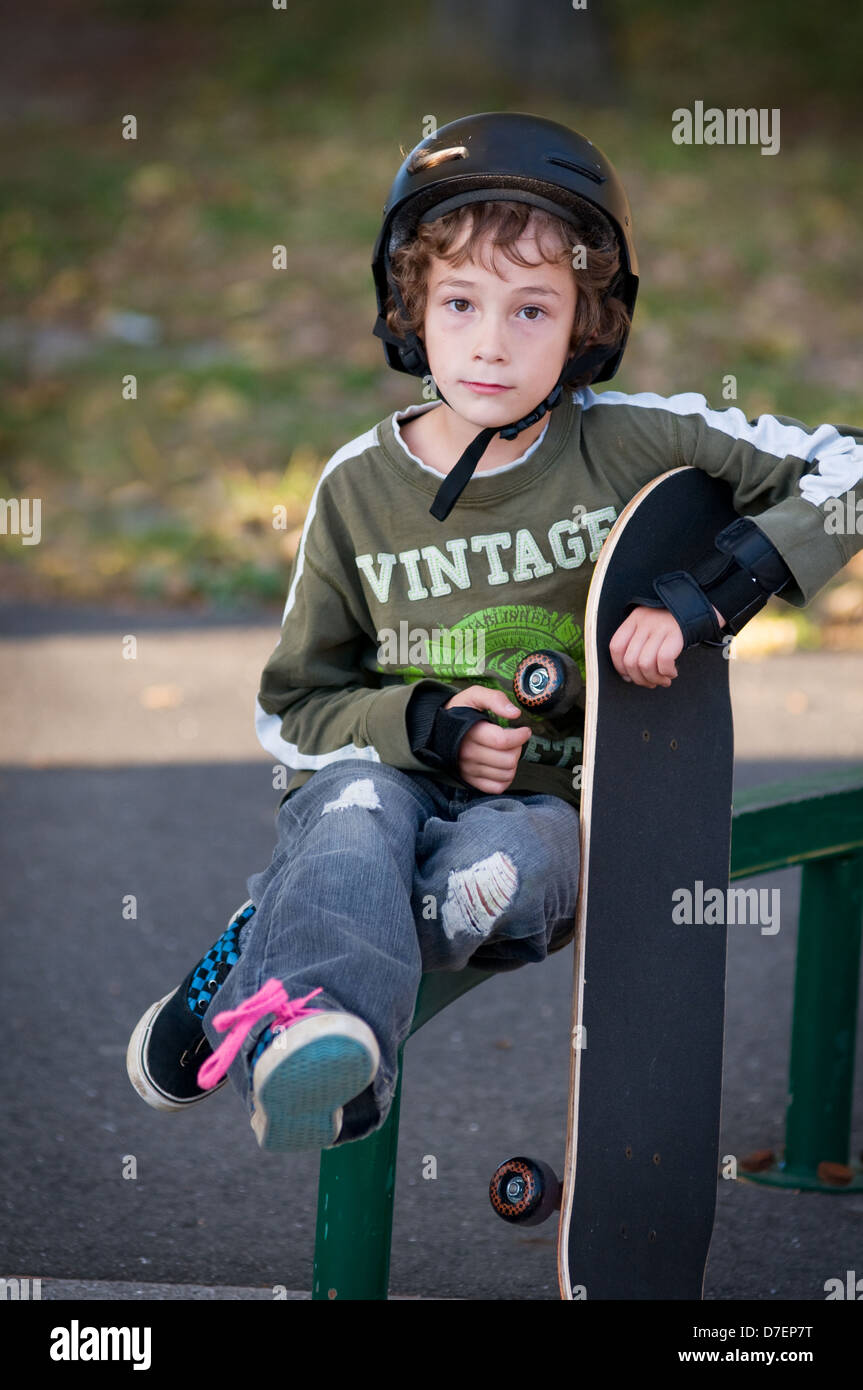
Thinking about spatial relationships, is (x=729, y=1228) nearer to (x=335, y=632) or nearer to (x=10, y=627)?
(x=335, y=632)

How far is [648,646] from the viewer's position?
2373mm

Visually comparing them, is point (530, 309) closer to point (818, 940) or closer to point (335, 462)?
point (335, 462)

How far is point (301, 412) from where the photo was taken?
973 centimetres

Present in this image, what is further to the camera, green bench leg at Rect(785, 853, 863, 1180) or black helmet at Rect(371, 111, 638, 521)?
green bench leg at Rect(785, 853, 863, 1180)

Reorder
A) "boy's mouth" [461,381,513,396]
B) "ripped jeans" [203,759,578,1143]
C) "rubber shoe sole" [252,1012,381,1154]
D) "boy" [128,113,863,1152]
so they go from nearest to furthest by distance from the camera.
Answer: "rubber shoe sole" [252,1012,381,1154]
"ripped jeans" [203,759,578,1143]
"boy" [128,113,863,1152]
"boy's mouth" [461,381,513,396]

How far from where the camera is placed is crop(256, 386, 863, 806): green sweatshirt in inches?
101

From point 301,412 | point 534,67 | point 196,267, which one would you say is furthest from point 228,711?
point 534,67

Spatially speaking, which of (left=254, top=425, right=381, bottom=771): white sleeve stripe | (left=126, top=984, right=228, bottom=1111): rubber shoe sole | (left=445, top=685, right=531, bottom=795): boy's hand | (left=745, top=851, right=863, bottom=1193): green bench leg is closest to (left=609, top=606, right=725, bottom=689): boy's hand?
(left=445, top=685, right=531, bottom=795): boy's hand

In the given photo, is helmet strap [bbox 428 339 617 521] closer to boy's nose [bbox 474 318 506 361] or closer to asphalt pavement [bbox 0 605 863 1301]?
boy's nose [bbox 474 318 506 361]

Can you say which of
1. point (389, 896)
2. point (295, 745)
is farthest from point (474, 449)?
point (389, 896)

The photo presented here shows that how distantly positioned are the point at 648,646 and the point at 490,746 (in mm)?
275

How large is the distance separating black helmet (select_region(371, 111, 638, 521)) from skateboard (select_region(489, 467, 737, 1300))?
275 mm

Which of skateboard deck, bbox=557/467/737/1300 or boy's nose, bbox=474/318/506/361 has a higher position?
boy's nose, bbox=474/318/506/361

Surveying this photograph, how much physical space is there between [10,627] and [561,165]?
5.47 meters
